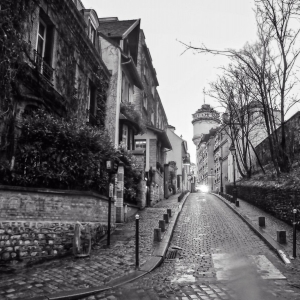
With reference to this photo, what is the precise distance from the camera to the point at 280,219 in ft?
52.3

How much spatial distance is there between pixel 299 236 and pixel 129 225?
6.04m

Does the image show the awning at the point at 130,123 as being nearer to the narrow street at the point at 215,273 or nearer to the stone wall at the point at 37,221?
the narrow street at the point at 215,273

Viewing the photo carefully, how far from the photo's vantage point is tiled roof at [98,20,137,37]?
20938 mm

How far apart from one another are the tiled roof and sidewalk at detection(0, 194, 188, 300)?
1421 cm

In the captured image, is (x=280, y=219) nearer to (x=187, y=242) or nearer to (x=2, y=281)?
(x=187, y=242)

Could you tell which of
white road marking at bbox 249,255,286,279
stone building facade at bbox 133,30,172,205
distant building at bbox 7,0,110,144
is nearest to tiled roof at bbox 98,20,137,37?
distant building at bbox 7,0,110,144

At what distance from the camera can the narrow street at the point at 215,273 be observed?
609cm

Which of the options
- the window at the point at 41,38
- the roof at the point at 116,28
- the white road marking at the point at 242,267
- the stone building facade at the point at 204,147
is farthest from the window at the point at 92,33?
the stone building facade at the point at 204,147

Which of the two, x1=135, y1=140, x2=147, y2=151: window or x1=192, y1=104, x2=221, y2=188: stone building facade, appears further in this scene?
x1=192, y1=104, x2=221, y2=188: stone building facade

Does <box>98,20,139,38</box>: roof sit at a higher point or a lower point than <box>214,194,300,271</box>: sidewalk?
higher

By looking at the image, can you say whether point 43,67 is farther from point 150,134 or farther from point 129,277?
point 150,134

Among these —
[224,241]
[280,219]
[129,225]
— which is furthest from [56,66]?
[280,219]

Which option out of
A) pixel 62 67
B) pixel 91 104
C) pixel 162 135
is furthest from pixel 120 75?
pixel 162 135

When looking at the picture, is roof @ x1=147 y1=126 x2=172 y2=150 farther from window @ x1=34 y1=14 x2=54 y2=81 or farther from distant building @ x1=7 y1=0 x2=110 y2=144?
window @ x1=34 y1=14 x2=54 y2=81
